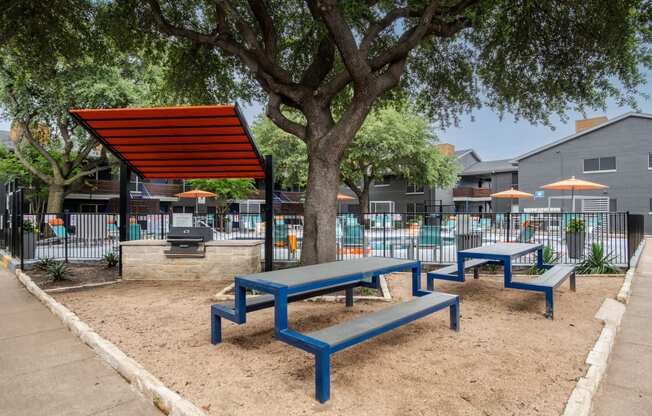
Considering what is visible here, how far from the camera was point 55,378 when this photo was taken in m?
3.72

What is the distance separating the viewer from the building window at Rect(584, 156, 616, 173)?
98.3ft

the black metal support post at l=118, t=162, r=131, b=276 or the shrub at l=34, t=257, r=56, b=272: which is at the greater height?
the black metal support post at l=118, t=162, r=131, b=276

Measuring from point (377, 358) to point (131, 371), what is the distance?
2307mm

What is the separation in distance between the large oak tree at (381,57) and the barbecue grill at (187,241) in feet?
8.59

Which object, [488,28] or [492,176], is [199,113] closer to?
[488,28]

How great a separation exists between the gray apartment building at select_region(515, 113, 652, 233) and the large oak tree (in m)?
21.2

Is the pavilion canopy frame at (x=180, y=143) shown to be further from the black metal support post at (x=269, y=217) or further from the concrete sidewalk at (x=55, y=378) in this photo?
the concrete sidewalk at (x=55, y=378)

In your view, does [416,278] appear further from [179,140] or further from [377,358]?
[179,140]

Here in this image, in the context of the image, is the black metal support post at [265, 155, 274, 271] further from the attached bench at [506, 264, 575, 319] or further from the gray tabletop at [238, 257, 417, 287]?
the attached bench at [506, 264, 575, 319]

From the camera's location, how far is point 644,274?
9.34 metres

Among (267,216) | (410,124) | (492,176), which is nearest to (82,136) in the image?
(267,216)

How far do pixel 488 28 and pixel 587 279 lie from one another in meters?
6.32

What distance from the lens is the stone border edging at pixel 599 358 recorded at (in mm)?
3038

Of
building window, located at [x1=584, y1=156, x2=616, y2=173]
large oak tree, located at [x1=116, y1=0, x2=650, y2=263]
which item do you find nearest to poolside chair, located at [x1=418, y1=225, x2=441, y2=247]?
large oak tree, located at [x1=116, y1=0, x2=650, y2=263]
